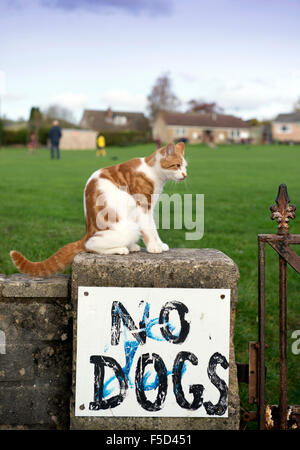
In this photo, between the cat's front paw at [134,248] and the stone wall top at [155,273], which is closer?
the stone wall top at [155,273]

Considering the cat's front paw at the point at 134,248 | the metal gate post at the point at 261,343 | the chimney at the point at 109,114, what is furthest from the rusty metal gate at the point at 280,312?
the chimney at the point at 109,114

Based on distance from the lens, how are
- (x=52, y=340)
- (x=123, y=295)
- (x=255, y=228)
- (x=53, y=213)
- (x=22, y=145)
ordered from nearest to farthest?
(x=123, y=295)
(x=52, y=340)
(x=255, y=228)
(x=53, y=213)
(x=22, y=145)

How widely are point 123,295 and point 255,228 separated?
4.75 m

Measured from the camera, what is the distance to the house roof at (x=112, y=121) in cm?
7334

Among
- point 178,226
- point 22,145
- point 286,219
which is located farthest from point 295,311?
point 22,145

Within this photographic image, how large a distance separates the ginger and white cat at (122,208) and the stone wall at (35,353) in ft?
0.52

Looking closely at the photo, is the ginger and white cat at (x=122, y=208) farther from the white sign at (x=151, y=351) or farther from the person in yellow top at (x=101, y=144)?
the person in yellow top at (x=101, y=144)

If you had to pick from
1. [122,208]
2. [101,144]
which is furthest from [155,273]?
A: [101,144]

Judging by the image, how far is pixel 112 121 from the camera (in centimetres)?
7681

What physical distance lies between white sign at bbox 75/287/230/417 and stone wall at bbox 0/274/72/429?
0.82 feet

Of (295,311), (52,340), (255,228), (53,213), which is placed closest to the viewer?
(52,340)

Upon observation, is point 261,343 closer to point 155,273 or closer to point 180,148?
point 155,273

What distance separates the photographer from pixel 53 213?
309 inches
